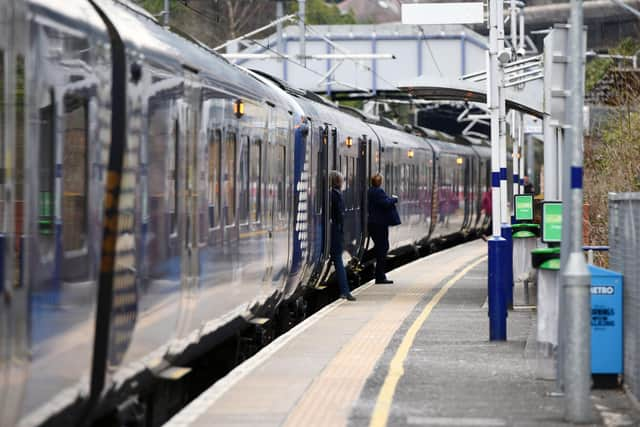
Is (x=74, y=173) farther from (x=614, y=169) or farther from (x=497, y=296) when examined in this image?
(x=614, y=169)

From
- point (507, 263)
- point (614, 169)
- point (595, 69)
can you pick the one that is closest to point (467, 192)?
point (614, 169)

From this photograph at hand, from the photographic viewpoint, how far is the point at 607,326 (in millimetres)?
10664

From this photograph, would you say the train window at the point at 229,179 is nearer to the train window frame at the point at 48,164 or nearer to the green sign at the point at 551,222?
the green sign at the point at 551,222

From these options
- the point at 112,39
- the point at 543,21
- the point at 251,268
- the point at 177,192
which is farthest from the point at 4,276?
the point at 543,21

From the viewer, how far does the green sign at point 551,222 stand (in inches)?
498

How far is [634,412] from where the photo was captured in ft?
31.8

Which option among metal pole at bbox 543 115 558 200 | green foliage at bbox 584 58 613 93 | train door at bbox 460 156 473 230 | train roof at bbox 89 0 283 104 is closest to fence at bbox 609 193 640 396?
train roof at bbox 89 0 283 104

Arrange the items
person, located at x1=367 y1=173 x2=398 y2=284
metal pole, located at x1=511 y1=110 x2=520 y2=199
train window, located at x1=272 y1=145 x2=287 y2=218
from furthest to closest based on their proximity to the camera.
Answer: metal pole, located at x1=511 y1=110 x2=520 y2=199 → person, located at x1=367 y1=173 x2=398 y2=284 → train window, located at x1=272 y1=145 x2=287 y2=218

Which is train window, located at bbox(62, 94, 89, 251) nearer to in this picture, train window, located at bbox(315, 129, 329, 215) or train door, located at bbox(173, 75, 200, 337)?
train door, located at bbox(173, 75, 200, 337)

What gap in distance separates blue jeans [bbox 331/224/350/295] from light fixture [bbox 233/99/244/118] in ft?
25.0

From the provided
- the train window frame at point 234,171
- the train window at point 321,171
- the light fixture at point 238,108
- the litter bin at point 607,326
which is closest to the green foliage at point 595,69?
the train window at point 321,171

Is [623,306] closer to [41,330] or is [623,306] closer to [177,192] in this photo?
[177,192]

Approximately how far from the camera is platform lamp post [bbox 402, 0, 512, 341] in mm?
14166

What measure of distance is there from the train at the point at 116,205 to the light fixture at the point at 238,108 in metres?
0.01
